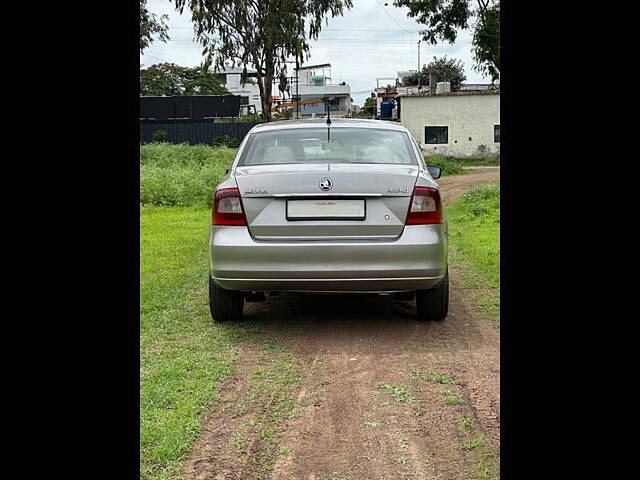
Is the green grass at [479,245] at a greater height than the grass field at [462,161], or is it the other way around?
the grass field at [462,161]

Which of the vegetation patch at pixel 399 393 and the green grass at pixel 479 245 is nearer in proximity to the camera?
the vegetation patch at pixel 399 393

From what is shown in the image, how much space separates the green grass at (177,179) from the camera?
66.0ft

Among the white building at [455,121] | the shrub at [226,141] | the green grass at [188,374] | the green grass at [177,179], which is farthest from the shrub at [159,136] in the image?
the green grass at [188,374]

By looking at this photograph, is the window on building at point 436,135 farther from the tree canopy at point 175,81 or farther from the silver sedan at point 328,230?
the silver sedan at point 328,230

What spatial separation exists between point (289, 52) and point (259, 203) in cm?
3595

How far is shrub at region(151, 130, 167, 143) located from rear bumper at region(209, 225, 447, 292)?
1365 inches

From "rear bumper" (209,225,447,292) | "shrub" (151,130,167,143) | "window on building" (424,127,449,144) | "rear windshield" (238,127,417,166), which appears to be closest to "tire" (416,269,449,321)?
"rear bumper" (209,225,447,292)

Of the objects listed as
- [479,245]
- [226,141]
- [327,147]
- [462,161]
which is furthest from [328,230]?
[462,161]

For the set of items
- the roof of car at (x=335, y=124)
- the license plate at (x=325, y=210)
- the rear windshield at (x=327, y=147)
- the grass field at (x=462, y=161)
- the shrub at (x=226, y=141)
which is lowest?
the license plate at (x=325, y=210)

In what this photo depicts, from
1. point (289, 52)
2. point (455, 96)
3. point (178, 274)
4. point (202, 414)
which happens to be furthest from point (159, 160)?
point (202, 414)

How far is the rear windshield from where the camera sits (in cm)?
694
